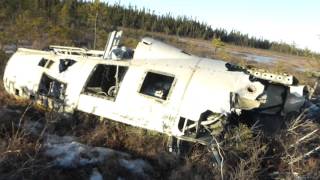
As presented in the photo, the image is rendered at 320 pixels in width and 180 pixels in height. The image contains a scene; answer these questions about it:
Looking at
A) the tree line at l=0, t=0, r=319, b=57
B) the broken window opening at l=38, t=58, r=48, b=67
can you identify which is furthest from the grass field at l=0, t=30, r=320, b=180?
the tree line at l=0, t=0, r=319, b=57

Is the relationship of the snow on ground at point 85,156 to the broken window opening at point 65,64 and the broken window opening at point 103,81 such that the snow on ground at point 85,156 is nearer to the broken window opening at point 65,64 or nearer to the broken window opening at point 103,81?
the broken window opening at point 103,81

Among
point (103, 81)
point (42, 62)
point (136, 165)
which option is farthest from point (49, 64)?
point (136, 165)

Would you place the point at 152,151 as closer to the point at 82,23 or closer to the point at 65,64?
the point at 65,64

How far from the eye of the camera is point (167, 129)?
402 inches

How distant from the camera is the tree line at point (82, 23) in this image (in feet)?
111

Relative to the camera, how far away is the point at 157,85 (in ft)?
36.9

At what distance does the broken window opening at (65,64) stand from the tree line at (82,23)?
1433 centimetres

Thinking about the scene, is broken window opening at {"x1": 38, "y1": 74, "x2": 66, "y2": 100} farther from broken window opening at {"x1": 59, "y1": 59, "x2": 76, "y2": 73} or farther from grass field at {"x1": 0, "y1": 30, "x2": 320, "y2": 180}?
grass field at {"x1": 0, "y1": 30, "x2": 320, "y2": 180}

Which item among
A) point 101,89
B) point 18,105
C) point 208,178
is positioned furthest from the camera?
point 18,105

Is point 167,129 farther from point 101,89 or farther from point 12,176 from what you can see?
point 12,176

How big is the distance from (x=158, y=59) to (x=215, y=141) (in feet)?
8.53

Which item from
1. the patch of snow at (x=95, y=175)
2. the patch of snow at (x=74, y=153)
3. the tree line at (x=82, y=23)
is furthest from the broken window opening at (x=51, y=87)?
the tree line at (x=82, y=23)

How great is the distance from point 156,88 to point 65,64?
3032 mm

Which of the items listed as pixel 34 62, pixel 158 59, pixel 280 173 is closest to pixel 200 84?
pixel 158 59
